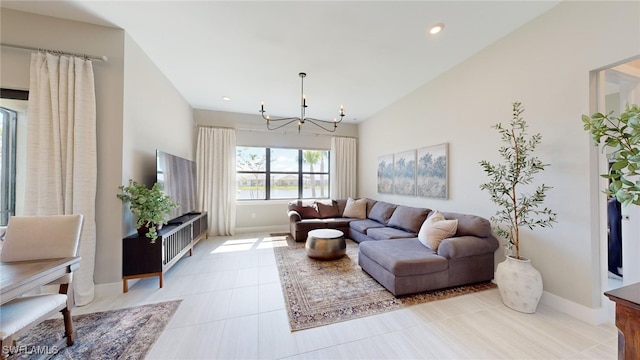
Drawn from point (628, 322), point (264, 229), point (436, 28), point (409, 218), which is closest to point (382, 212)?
point (409, 218)

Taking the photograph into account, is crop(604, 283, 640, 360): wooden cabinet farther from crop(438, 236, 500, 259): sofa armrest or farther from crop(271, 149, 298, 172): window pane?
crop(271, 149, 298, 172): window pane

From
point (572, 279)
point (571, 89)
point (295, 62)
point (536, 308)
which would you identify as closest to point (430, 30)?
point (571, 89)

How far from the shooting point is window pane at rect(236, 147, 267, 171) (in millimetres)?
5375

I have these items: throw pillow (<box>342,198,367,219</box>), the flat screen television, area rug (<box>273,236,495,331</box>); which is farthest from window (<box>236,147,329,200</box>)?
area rug (<box>273,236,495,331</box>)

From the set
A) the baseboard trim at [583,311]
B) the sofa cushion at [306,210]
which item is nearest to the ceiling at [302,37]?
the sofa cushion at [306,210]

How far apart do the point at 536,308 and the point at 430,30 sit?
3046 mm

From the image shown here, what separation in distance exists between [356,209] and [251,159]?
287 centimetres

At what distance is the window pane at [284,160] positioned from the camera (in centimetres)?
562

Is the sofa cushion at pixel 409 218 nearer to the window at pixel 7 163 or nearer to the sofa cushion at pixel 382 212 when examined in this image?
the sofa cushion at pixel 382 212

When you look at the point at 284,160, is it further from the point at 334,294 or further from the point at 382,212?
the point at 334,294

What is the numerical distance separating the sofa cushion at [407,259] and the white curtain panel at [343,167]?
314 cm

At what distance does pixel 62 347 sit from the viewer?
5.23 feet

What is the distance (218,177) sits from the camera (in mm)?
4949

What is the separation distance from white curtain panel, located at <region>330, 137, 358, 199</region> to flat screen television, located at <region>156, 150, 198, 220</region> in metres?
3.26
